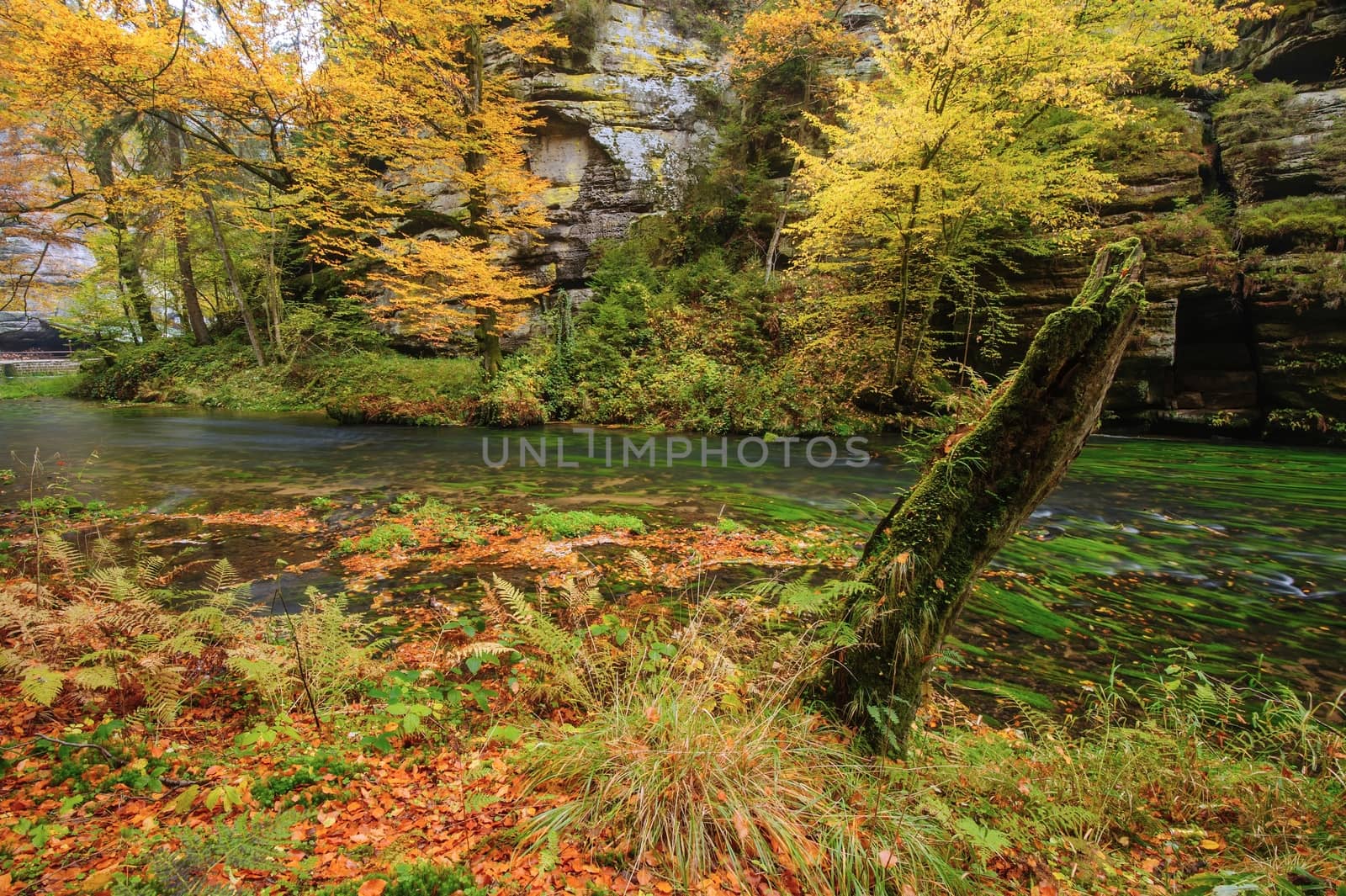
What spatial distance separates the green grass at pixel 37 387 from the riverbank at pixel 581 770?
2832 centimetres

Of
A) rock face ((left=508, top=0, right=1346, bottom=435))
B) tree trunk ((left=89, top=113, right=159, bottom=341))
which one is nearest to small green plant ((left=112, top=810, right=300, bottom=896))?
rock face ((left=508, top=0, right=1346, bottom=435))

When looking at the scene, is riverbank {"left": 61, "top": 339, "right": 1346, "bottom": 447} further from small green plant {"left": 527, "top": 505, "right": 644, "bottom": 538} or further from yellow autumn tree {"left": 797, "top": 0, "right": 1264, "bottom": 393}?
small green plant {"left": 527, "top": 505, "right": 644, "bottom": 538}

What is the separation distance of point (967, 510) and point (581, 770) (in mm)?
2160

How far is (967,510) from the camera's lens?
261cm

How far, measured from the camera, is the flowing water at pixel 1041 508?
4312 mm

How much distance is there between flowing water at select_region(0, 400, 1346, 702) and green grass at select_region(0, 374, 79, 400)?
1128 cm

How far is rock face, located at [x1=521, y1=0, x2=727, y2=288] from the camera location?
19719 millimetres

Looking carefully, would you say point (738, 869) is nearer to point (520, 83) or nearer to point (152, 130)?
point (520, 83)

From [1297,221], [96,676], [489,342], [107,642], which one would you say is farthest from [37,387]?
[1297,221]

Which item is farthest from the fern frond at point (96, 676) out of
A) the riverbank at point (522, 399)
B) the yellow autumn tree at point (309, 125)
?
the riverbank at point (522, 399)

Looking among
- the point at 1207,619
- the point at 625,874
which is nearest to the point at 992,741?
the point at 625,874

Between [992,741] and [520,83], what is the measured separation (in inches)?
934

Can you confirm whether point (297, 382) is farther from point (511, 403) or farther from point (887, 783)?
point (887, 783)

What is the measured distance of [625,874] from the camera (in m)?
1.82
